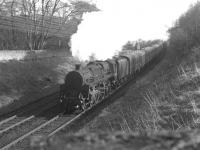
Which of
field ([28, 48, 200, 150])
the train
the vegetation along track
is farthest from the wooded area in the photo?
field ([28, 48, 200, 150])

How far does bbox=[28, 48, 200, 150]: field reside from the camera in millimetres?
1528

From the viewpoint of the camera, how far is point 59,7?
137 ft

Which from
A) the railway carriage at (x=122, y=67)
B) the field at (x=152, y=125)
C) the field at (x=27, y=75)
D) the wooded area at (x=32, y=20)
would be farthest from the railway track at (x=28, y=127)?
the wooded area at (x=32, y=20)

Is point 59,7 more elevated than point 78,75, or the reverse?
point 59,7

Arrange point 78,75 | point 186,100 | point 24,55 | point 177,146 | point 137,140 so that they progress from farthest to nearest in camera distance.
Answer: point 24,55 < point 78,75 < point 186,100 < point 137,140 < point 177,146

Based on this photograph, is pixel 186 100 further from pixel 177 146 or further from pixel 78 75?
pixel 177 146

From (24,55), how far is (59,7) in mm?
12043

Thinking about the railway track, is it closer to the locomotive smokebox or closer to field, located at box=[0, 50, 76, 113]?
the locomotive smokebox

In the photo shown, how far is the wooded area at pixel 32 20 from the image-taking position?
3922cm

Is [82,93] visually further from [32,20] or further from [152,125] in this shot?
[32,20]

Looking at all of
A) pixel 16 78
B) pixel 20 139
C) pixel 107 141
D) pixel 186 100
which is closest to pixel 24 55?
pixel 16 78

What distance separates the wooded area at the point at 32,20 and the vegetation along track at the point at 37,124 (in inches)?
852

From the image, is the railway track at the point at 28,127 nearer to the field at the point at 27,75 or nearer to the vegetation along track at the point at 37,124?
the vegetation along track at the point at 37,124

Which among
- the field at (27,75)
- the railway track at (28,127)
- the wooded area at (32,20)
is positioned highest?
the wooded area at (32,20)
